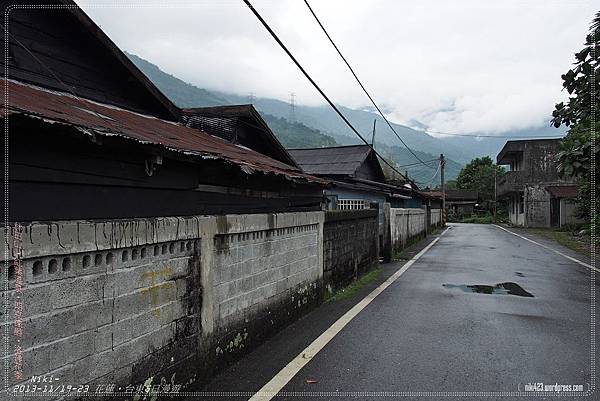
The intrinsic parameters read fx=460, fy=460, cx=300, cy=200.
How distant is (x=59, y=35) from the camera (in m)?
5.94

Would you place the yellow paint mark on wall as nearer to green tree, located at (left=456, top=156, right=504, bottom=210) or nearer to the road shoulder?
the road shoulder

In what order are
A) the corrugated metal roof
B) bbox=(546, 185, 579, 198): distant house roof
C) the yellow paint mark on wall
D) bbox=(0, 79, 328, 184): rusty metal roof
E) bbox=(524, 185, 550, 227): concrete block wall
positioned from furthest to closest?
bbox=(524, 185, 550, 227): concrete block wall, bbox=(546, 185, 579, 198): distant house roof, the corrugated metal roof, the yellow paint mark on wall, bbox=(0, 79, 328, 184): rusty metal roof

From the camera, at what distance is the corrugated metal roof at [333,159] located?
70.6ft

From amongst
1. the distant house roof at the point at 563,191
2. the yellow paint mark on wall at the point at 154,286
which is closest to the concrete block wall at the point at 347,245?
the yellow paint mark on wall at the point at 154,286

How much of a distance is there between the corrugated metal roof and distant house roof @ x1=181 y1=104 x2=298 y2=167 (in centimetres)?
1028

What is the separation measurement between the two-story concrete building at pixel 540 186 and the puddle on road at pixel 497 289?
30.4m

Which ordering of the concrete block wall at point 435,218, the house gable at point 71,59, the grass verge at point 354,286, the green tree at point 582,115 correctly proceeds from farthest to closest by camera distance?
the concrete block wall at point 435,218
the green tree at point 582,115
the grass verge at point 354,286
the house gable at point 71,59

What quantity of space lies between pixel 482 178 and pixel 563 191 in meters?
33.2

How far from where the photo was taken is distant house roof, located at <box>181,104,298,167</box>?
999 centimetres

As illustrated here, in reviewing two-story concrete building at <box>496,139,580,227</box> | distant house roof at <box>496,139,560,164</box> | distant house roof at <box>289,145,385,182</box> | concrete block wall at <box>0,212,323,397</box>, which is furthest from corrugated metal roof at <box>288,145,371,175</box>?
distant house roof at <box>496,139,560,164</box>

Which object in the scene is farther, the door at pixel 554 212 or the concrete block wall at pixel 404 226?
the door at pixel 554 212

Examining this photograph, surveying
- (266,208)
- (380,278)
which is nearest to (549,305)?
(380,278)

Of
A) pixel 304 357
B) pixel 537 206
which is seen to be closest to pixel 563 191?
pixel 537 206

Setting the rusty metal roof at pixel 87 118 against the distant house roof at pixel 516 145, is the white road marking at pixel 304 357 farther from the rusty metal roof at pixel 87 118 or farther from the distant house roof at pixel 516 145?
the distant house roof at pixel 516 145
